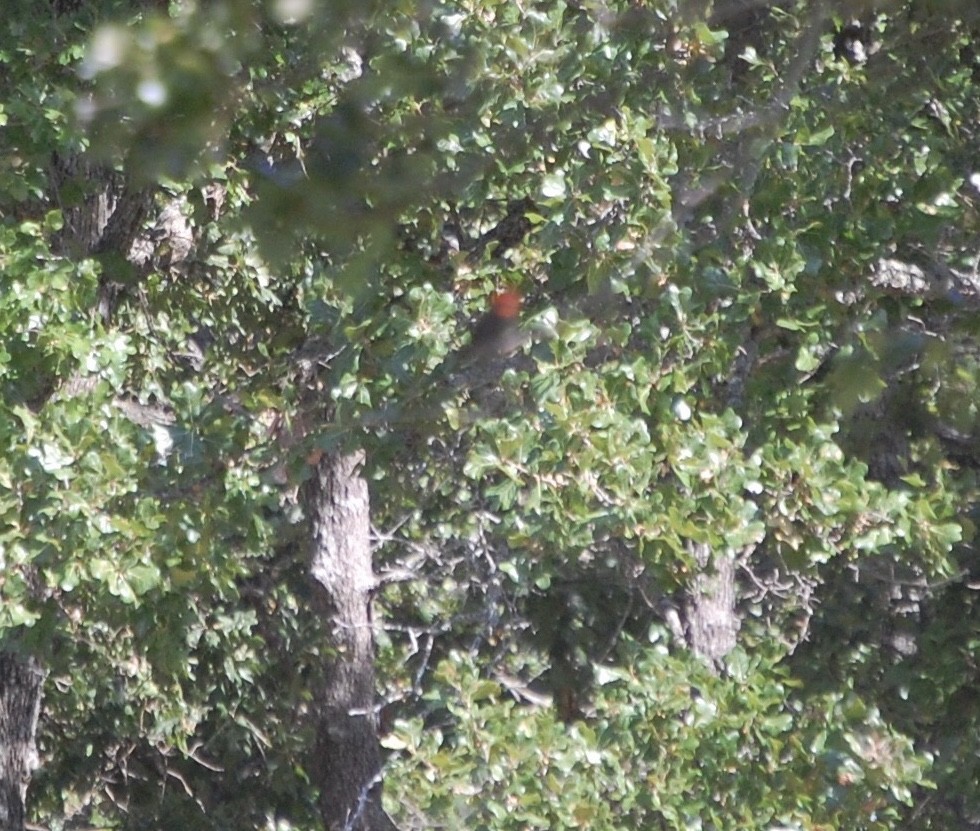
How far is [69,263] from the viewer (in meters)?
4.45

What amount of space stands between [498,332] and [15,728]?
8.51ft

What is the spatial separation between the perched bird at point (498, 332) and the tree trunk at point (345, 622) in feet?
6.31

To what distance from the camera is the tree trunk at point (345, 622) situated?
250 inches

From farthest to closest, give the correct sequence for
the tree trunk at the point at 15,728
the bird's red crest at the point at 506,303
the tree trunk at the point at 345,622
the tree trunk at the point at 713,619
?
the tree trunk at the point at 345,622 → the tree trunk at the point at 15,728 → the tree trunk at the point at 713,619 → the bird's red crest at the point at 506,303

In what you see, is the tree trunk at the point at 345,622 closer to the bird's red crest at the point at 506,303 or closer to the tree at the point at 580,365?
the tree at the point at 580,365

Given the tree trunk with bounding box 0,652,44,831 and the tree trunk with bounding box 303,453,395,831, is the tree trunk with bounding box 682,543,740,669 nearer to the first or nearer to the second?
the tree trunk with bounding box 303,453,395,831

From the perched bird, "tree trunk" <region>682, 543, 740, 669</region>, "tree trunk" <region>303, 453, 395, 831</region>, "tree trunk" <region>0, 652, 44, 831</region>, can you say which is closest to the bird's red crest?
the perched bird

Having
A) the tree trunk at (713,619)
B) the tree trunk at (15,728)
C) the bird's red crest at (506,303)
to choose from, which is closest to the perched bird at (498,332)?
the bird's red crest at (506,303)

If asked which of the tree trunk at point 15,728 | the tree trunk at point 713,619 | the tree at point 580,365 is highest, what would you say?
the tree at point 580,365

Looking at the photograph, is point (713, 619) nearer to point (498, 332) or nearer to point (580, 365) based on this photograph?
point (498, 332)

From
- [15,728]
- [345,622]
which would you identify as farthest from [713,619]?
[15,728]

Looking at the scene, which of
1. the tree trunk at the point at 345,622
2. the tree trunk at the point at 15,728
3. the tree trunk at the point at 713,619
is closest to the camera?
the tree trunk at the point at 713,619

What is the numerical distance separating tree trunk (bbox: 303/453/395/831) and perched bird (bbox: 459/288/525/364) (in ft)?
6.31

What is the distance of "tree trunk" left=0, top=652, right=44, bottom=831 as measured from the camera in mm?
5656
